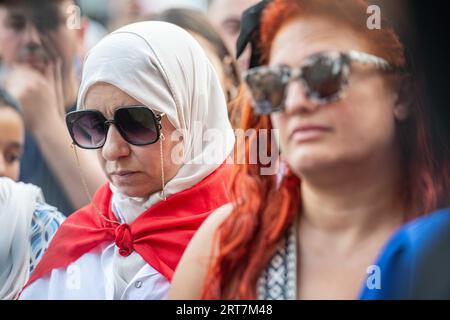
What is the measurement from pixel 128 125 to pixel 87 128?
176mm

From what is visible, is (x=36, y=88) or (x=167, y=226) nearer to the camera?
(x=167, y=226)

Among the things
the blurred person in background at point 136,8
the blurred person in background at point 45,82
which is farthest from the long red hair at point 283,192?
the blurred person in background at point 45,82

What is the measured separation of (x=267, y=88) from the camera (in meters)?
2.63

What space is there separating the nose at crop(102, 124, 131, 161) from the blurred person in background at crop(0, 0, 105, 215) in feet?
0.77

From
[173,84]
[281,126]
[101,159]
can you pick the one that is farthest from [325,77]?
[101,159]

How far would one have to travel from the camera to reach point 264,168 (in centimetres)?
274

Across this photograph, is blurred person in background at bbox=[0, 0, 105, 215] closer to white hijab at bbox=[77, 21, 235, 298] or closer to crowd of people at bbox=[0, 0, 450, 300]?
crowd of people at bbox=[0, 0, 450, 300]

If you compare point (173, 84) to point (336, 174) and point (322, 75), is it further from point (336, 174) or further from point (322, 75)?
point (336, 174)

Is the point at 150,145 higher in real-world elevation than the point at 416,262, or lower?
higher

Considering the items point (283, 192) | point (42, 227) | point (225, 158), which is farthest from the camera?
point (42, 227)

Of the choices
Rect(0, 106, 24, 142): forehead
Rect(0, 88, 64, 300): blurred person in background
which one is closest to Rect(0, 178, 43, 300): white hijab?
Rect(0, 88, 64, 300): blurred person in background

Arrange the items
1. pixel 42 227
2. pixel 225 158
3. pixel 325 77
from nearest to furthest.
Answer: pixel 325 77, pixel 225 158, pixel 42 227

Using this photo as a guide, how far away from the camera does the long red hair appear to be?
8.61 ft

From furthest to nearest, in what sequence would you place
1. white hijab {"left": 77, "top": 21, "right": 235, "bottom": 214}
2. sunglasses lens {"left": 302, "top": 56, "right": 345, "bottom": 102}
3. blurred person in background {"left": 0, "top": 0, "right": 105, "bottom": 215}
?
1. blurred person in background {"left": 0, "top": 0, "right": 105, "bottom": 215}
2. white hijab {"left": 77, "top": 21, "right": 235, "bottom": 214}
3. sunglasses lens {"left": 302, "top": 56, "right": 345, "bottom": 102}
